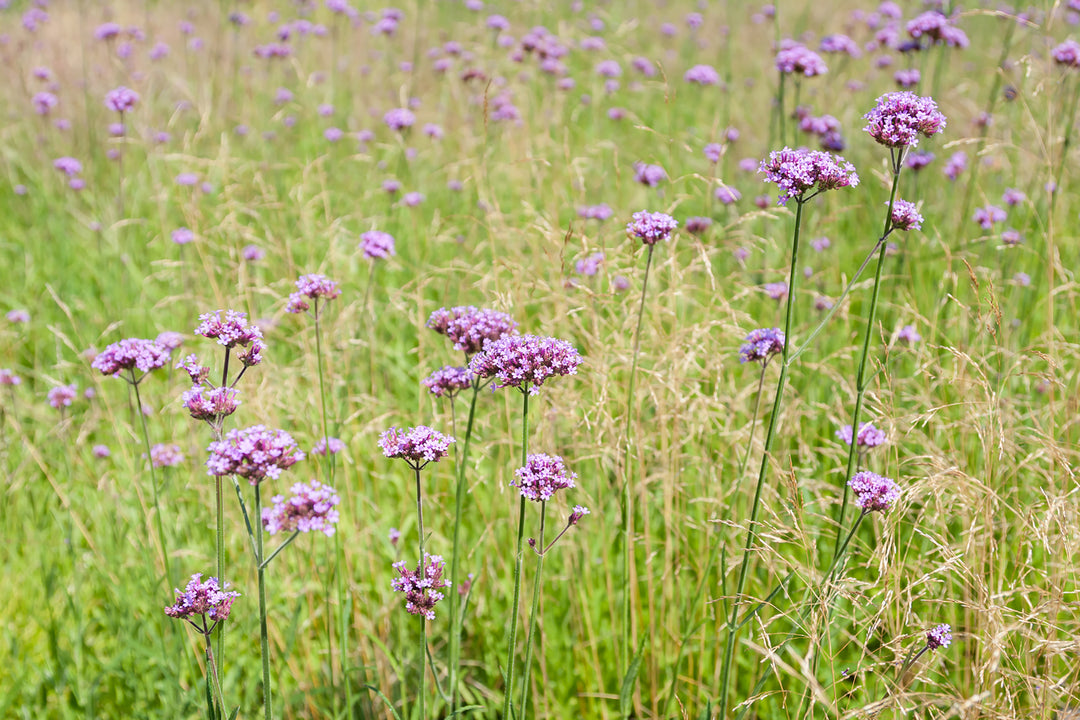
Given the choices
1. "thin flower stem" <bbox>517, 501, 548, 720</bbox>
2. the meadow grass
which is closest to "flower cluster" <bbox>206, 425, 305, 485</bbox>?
"thin flower stem" <bbox>517, 501, 548, 720</bbox>

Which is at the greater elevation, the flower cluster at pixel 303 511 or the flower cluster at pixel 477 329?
the flower cluster at pixel 477 329

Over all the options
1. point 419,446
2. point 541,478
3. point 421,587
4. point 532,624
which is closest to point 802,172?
point 541,478

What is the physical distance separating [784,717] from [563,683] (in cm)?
74

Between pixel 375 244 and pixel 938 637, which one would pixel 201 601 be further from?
pixel 938 637

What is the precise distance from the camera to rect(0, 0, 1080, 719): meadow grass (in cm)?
235

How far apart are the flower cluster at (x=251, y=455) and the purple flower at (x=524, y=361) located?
1.61 ft

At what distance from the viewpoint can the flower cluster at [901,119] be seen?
1.97 m

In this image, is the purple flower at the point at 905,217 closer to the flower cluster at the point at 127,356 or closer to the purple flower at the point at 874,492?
the purple flower at the point at 874,492

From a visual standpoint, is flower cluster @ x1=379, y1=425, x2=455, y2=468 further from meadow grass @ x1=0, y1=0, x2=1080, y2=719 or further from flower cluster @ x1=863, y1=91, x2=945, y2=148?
flower cluster @ x1=863, y1=91, x2=945, y2=148

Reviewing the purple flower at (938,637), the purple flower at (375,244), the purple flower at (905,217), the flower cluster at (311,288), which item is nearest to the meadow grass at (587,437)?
the purple flower at (938,637)

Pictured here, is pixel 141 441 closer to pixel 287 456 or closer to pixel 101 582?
pixel 101 582

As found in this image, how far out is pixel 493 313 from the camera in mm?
2113

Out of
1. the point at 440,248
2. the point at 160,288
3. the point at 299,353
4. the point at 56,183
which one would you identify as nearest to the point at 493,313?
the point at 299,353

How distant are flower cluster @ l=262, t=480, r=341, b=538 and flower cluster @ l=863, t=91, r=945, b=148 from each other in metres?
1.57
